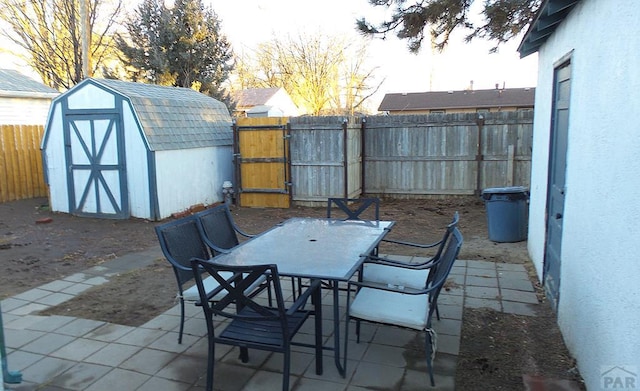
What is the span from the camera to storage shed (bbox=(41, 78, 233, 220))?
837 cm

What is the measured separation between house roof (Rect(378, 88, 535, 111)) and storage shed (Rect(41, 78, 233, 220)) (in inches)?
960

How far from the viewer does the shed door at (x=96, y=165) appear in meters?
8.52

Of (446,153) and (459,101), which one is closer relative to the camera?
(446,153)

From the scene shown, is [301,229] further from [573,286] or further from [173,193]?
[173,193]

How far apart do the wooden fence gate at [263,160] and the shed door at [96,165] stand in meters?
2.58

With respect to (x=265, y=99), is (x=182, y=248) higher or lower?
lower

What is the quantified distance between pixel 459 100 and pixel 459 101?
194mm

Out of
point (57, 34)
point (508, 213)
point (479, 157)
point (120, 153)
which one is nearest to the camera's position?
point (508, 213)

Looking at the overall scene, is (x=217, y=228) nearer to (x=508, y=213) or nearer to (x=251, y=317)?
(x=251, y=317)

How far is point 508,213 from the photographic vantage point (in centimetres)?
673

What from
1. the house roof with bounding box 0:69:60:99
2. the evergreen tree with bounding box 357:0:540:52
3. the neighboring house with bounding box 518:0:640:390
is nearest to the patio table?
the neighboring house with bounding box 518:0:640:390

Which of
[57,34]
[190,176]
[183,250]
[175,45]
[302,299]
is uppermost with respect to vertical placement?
[57,34]

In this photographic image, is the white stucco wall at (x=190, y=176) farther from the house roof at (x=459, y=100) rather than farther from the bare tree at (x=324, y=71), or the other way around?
the house roof at (x=459, y=100)

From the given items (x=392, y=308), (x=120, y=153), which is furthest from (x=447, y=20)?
(x=120, y=153)
